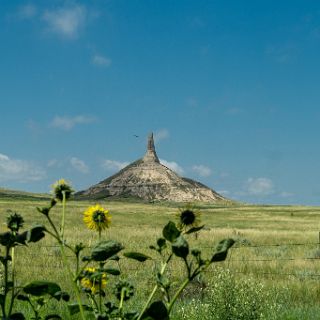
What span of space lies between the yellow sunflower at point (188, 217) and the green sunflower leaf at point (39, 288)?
588mm

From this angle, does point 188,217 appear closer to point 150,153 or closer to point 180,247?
point 180,247

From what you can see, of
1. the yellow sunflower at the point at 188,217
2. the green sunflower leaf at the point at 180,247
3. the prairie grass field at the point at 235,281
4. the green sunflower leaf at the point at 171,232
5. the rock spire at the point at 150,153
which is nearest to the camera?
the green sunflower leaf at the point at 180,247

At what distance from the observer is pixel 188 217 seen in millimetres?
2213

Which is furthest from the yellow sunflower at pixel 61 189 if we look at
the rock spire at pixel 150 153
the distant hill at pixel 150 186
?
A: the rock spire at pixel 150 153

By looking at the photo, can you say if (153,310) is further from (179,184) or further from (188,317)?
(179,184)

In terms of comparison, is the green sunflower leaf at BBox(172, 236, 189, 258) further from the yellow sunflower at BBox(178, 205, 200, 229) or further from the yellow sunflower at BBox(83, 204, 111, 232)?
the yellow sunflower at BBox(83, 204, 111, 232)

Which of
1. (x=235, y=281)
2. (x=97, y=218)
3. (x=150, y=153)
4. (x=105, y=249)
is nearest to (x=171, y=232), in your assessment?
(x=105, y=249)

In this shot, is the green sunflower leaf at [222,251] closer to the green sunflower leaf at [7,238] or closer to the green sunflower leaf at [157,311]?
the green sunflower leaf at [157,311]

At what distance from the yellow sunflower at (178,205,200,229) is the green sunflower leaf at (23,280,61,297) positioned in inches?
23.2

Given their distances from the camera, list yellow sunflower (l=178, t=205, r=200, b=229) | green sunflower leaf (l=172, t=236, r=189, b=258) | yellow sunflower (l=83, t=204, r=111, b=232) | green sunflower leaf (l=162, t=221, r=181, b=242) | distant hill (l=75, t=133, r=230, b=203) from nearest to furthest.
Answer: green sunflower leaf (l=172, t=236, r=189, b=258) → green sunflower leaf (l=162, t=221, r=181, b=242) → yellow sunflower (l=178, t=205, r=200, b=229) → yellow sunflower (l=83, t=204, r=111, b=232) → distant hill (l=75, t=133, r=230, b=203)

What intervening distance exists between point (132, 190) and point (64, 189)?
13737cm

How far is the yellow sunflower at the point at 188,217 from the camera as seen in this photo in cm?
221

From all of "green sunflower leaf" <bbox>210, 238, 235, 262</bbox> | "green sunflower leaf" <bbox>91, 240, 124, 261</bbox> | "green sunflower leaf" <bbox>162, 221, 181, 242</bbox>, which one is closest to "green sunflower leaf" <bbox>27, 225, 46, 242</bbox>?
"green sunflower leaf" <bbox>91, 240, 124, 261</bbox>

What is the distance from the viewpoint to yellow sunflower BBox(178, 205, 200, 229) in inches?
87.2
